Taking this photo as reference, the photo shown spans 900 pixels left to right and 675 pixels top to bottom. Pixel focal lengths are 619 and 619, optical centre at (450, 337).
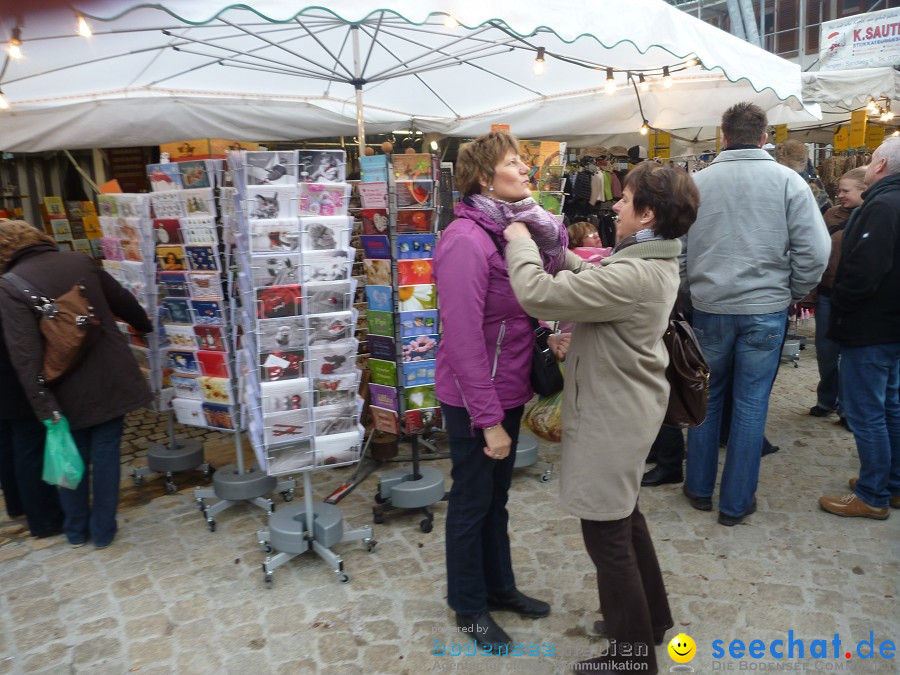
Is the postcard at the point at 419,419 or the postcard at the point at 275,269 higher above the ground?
the postcard at the point at 275,269

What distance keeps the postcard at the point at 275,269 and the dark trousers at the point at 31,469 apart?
1.88 metres

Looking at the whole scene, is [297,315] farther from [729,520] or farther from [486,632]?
[729,520]

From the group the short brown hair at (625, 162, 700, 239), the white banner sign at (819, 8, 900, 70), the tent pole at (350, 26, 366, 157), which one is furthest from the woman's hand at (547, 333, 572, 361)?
the white banner sign at (819, 8, 900, 70)

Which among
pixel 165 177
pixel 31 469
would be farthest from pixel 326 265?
pixel 31 469

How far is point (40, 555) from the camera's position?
3561 mm

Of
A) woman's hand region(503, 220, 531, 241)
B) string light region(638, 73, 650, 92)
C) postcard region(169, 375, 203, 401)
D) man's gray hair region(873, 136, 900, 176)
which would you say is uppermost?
string light region(638, 73, 650, 92)

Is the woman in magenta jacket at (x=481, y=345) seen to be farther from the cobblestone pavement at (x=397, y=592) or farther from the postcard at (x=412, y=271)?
the postcard at (x=412, y=271)

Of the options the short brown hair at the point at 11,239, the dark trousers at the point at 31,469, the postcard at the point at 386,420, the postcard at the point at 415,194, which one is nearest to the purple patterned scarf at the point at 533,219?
the postcard at the point at 415,194

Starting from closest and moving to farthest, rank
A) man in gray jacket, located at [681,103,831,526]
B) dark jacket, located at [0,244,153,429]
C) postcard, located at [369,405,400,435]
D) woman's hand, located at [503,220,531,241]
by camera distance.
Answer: woman's hand, located at [503,220,531,241], dark jacket, located at [0,244,153,429], man in gray jacket, located at [681,103,831,526], postcard, located at [369,405,400,435]

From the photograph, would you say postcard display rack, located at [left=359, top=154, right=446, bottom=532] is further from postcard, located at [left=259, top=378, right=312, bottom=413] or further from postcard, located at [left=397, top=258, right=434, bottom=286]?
postcard, located at [left=259, top=378, right=312, bottom=413]

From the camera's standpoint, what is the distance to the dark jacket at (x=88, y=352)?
10.5 ft

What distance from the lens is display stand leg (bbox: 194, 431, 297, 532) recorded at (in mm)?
3814

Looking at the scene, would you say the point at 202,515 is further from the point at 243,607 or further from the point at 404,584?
the point at 404,584

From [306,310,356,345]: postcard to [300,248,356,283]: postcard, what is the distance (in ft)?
0.59
